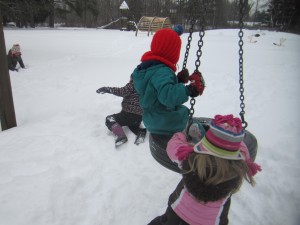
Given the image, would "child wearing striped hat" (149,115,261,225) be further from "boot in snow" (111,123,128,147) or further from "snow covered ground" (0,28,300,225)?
"boot in snow" (111,123,128,147)

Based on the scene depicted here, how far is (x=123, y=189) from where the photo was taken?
2.50m

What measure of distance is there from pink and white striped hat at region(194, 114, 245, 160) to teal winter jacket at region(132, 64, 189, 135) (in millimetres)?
527

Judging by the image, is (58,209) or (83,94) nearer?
(58,209)

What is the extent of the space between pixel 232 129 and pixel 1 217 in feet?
6.38

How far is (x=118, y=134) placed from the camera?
3.27 metres

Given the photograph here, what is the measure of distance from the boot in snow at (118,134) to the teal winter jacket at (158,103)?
129 cm

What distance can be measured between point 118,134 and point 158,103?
4.83 feet

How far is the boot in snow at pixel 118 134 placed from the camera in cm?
319

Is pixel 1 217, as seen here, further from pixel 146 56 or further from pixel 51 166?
pixel 146 56

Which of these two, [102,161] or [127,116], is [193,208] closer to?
[102,161]

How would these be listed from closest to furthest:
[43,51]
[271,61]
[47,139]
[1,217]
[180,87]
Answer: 1. [180,87]
2. [1,217]
3. [47,139]
4. [271,61]
5. [43,51]

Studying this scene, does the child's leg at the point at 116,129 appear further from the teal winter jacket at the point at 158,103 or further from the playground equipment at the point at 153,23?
the playground equipment at the point at 153,23

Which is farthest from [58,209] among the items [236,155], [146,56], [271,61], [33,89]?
[271,61]

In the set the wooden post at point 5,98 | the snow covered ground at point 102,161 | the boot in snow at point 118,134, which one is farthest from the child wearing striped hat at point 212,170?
the wooden post at point 5,98
